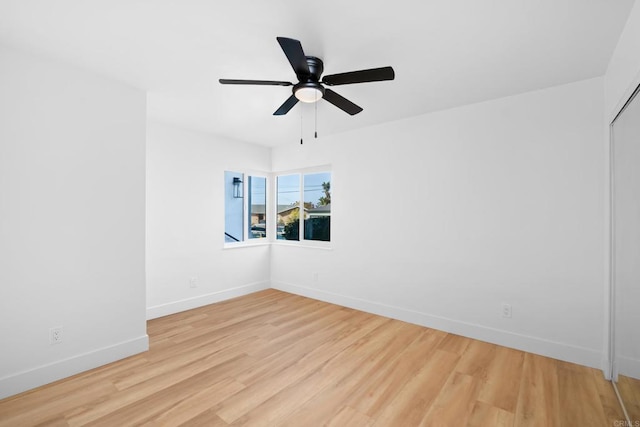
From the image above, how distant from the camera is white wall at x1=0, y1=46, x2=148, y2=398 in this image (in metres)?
2.09

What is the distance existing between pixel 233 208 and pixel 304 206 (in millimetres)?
1173

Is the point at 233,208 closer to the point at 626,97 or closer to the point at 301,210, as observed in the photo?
the point at 301,210

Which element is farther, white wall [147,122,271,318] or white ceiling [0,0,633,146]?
white wall [147,122,271,318]

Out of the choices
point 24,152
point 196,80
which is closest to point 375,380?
point 196,80

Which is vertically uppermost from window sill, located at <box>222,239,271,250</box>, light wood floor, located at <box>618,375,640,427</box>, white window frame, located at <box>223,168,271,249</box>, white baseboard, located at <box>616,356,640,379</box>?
white window frame, located at <box>223,168,271,249</box>

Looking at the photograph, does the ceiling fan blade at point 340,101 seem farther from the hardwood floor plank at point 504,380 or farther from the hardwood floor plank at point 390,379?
the hardwood floor plank at point 504,380

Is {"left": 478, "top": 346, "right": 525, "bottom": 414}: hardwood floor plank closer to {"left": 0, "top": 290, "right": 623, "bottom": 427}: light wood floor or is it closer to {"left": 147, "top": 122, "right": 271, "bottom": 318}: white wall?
{"left": 0, "top": 290, "right": 623, "bottom": 427}: light wood floor

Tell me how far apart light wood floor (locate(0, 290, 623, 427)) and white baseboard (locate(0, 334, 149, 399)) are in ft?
0.22

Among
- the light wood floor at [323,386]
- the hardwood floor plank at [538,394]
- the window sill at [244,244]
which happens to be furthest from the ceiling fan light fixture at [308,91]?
the window sill at [244,244]

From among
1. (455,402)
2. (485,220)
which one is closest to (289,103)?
(485,220)

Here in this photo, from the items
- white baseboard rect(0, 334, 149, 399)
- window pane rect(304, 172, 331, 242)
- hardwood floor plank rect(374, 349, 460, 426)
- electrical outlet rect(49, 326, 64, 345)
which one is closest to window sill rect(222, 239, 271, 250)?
window pane rect(304, 172, 331, 242)

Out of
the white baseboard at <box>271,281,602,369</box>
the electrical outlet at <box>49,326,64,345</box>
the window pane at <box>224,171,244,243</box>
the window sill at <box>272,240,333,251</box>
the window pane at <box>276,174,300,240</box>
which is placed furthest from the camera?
the window pane at <box>276,174,300,240</box>

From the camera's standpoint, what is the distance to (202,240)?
4129 mm

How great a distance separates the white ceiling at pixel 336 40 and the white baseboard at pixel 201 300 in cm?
253
